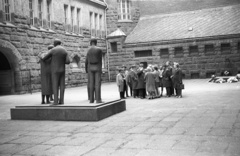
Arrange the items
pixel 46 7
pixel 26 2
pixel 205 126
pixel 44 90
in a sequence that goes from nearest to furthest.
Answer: pixel 205 126 → pixel 44 90 → pixel 26 2 → pixel 46 7

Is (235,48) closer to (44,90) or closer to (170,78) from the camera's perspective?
(170,78)

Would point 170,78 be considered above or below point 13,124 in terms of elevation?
above

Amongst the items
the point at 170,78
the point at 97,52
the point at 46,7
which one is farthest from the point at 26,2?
the point at 97,52

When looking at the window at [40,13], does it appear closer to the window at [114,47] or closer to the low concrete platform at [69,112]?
the window at [114,47]

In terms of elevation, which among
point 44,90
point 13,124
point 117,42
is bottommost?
point 13,124

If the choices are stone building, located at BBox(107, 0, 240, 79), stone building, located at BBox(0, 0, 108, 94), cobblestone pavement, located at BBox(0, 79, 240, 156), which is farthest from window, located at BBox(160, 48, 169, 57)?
cobblestone pavement, located at BBox(0, 79, 240, 156)

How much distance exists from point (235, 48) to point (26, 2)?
58.3ft

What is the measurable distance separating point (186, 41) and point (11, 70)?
52.5 ft

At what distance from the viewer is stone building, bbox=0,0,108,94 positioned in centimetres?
2006

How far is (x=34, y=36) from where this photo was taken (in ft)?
72.1

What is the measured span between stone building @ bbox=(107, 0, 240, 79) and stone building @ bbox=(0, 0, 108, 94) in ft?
15.3

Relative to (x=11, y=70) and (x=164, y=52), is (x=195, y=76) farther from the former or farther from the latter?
(x=11, y=70)

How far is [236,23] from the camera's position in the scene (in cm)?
2836

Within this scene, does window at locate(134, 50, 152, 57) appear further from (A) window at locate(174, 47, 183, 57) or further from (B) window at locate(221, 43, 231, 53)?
(B) window at locate(221, 43, 231, 53)
